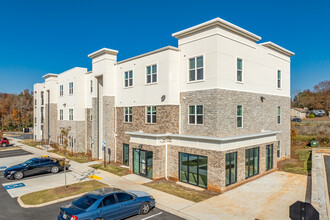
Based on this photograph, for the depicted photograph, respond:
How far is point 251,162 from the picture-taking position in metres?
17.7

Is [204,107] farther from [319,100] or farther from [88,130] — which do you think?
[319,100]

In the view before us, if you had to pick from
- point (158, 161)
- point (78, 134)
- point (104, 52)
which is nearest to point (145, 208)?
point (158, 161)

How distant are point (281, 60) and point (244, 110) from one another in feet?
29.9

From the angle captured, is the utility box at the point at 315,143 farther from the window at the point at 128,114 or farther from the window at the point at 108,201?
the window at the point at 108,201

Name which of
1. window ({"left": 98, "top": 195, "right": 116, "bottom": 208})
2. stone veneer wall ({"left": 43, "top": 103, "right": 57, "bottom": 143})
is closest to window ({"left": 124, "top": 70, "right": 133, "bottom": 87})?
window ({"left": 98, "top": 195, "right": 116, "bottom": 208})

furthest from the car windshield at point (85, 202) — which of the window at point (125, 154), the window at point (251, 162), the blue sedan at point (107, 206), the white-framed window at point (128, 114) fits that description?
the white-framed window at point (128, 114)

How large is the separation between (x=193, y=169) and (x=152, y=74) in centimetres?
891

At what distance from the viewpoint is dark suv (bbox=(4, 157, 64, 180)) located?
18359 millimetres

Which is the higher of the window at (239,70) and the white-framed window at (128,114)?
the window at (239,70)

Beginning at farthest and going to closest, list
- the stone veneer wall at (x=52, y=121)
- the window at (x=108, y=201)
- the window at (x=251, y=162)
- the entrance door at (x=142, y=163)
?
the stone veneer wall at (x=52, y=121), the entrance door at (x=142, y=163), the window at (x=251, y=162), the window at (x=108, y=201)

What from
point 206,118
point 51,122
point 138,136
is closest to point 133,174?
point 138,136

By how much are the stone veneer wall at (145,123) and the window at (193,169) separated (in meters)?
2.66

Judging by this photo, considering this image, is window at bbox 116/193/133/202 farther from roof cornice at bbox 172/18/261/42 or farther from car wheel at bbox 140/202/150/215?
roof cornice at bbox 172/18/261/42

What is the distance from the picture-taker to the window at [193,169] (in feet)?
51.5
